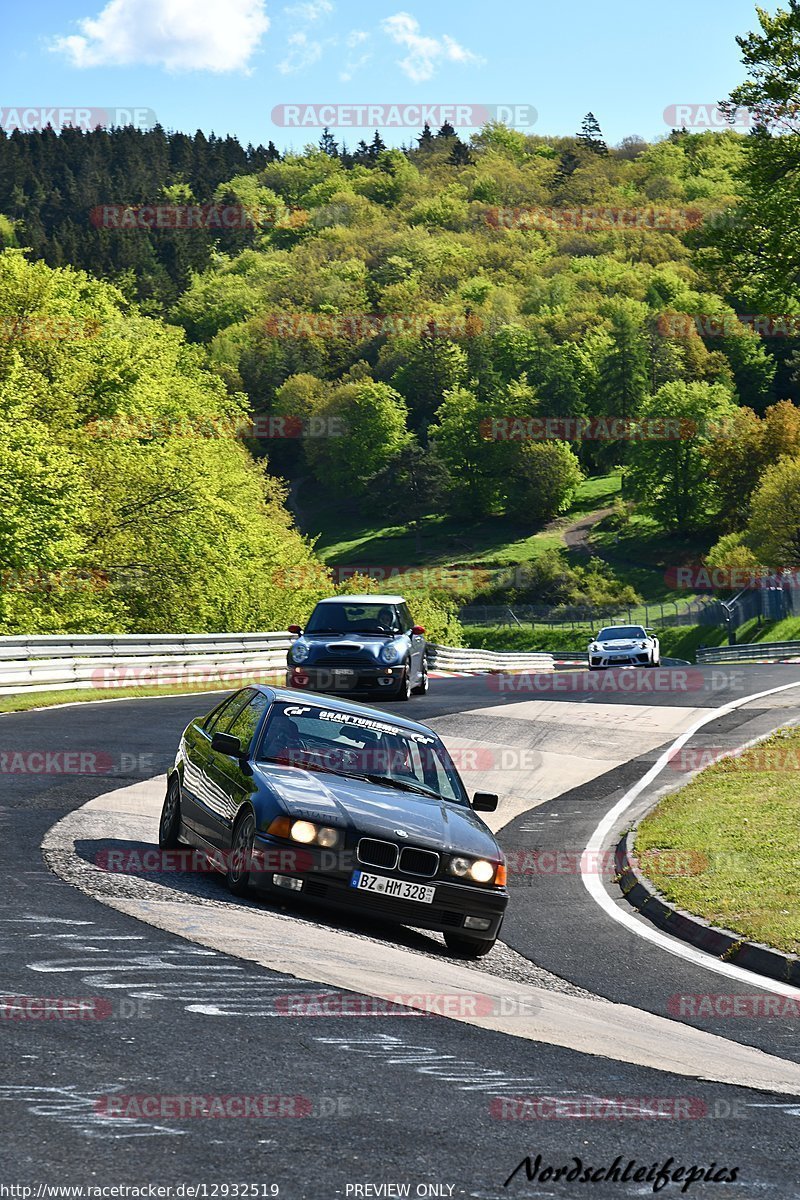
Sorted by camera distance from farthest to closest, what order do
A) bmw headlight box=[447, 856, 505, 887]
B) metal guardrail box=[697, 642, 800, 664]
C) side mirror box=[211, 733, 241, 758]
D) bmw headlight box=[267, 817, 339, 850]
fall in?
metal guardrail box=[697, 642, 800, 664]
side mirror box=[211, 733, 241, 758]
bmw headlight box=[447, 856, 505, 887]
bmw headlight box=[267, 817, 339, 850]

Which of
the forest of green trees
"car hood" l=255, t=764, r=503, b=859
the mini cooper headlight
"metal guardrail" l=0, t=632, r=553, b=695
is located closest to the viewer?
"car hood" l=255, t=764, r=503, b=859

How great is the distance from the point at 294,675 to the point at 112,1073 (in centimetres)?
1870

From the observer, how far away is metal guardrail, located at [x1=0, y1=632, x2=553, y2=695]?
2548cm

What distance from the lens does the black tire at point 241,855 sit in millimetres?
9203

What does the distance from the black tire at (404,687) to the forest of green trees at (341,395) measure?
13.5 meters

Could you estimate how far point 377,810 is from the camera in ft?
30.7

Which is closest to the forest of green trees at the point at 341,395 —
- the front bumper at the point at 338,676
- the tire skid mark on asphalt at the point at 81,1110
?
the front bumper at the point at 338,676

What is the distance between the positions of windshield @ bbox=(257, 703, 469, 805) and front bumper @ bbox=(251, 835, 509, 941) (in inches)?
41.3

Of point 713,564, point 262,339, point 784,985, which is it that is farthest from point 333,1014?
point 262,339

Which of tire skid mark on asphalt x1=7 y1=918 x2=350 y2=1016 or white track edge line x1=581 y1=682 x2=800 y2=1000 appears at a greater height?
tire skid mark on asphalt x1=7 y1=918 x2=350 y2=1016

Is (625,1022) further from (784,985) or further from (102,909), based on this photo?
(102,909)

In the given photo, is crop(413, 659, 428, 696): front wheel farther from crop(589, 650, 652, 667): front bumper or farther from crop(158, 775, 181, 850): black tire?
crop(158, 775, 181, 850): black tire

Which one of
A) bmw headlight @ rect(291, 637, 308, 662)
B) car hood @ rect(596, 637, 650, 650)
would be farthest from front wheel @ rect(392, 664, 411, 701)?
car hood @ rect(596, 637, 650, 650)

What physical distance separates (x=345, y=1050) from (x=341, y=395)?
485 feet
